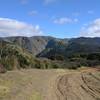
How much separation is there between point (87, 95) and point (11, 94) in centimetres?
548

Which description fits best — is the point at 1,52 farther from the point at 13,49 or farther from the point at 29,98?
the point at 29,98

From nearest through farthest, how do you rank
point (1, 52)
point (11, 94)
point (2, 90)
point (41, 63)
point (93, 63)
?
point (11, 94)
point (2, 90)
point (1, 52)
point (41, 63)
point (93, 63)

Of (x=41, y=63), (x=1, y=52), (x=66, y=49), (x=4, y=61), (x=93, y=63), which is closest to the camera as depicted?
(x=4, y=61)

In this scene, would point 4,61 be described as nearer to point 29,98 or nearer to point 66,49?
point 29,98

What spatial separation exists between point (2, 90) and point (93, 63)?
63.5 metres

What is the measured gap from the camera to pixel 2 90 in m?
23.7

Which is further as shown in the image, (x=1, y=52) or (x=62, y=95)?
(x=1, y=52)

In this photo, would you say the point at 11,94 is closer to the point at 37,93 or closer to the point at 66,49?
the point at 37,93

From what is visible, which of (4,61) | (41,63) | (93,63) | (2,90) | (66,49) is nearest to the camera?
(2,90)

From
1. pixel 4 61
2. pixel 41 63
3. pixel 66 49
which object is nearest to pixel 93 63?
pixel 41 63

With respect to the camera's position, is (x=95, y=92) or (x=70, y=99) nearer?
(x=70, y=99)

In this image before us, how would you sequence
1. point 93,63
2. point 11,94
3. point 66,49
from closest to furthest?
point 11,94
point 93,63
point 66,49

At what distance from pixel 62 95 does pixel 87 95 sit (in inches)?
72.3

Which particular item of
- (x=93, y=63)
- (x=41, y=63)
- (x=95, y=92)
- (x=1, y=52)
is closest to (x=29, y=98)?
(x=95, y=92)
